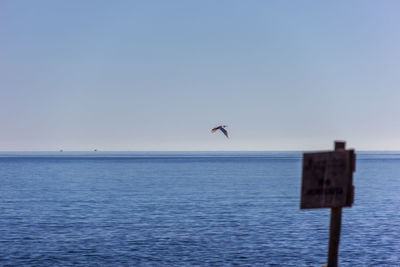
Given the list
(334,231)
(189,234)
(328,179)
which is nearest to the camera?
(328,179)

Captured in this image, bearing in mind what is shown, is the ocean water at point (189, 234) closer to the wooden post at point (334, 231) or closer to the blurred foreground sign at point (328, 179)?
the wooden post at point (334, 231)

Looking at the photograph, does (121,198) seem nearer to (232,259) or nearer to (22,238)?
(22,238)

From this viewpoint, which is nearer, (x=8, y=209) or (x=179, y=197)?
(x=8, y=209)

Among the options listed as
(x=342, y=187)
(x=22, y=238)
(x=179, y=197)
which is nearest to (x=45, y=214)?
(x=22, y=238)

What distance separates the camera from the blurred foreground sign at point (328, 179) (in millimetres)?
11125

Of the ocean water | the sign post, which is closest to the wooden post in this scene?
the sign post

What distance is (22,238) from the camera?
32156 millimetres

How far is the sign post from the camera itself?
11.1 metres

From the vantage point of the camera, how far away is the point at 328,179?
36.6 ft

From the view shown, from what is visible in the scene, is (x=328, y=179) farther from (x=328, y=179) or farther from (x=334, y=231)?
(x=334, y=231)

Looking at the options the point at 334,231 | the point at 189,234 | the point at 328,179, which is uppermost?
the point at 328,179

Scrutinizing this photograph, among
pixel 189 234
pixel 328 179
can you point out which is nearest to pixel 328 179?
pixel 328 179

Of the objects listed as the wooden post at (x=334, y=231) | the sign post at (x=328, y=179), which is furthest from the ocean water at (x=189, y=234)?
the sign post at (x=328, y=179)

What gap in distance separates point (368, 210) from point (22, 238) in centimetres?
3394
